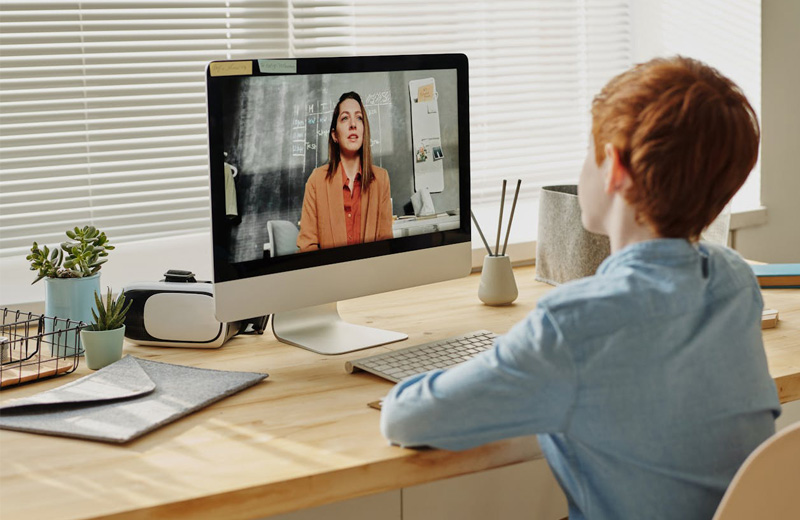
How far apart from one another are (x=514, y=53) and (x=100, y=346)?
58.7 inches

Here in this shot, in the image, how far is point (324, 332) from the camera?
1726 mm

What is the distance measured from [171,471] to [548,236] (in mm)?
1183

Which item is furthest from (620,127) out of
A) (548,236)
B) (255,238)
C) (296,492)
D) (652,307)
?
(548,236)

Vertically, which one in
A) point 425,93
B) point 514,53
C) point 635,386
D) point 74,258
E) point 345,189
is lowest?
point 635,386

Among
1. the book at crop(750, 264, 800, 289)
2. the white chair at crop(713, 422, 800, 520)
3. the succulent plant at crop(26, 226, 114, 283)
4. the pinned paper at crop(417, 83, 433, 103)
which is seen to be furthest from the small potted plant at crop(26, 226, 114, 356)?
the book at crop(750, 264, 800, 289)

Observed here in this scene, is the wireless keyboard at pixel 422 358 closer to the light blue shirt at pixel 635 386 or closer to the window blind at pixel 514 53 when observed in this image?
the light blue shirt at pixel 635 386

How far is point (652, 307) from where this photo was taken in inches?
40.4

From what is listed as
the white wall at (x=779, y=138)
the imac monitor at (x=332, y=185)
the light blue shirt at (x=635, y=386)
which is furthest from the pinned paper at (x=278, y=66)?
the white wall at (x=779, y=138)

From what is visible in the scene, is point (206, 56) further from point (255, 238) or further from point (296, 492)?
point (296, 492)

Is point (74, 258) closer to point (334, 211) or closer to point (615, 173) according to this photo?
point (334, 211)

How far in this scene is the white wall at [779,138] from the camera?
9.00 feet

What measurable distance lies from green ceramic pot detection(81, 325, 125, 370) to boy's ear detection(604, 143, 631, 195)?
2.87 ft

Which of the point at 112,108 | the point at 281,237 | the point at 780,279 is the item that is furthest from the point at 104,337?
the point at 780,279

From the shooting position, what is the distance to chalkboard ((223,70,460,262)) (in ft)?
4.87
